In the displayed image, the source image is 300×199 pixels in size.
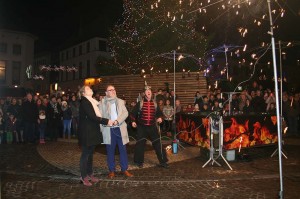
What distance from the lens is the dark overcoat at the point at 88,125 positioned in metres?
7.30

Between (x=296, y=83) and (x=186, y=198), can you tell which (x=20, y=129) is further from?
(x=296, y=83)

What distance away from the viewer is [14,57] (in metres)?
41.8

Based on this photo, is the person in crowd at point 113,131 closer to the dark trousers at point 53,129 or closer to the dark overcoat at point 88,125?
the dark overcoat at point 88,125

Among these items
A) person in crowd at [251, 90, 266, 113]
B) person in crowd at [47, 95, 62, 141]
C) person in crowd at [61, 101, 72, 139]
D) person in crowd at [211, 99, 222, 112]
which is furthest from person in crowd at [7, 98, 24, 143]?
person in crowd at [251, 90, 266, 113]

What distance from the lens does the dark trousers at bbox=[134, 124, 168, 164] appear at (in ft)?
29.9

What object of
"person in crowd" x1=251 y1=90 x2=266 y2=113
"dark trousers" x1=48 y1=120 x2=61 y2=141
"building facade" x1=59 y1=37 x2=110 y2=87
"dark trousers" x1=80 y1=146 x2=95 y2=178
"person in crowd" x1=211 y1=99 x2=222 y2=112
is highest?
"building facade" x1=59 y1=37 x2=110 y2=87

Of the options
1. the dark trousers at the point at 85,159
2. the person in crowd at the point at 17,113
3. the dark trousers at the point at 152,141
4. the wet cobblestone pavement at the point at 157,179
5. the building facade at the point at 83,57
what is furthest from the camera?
the building facade at the point at 83,57

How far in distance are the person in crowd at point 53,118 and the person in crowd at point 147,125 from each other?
20.6ft

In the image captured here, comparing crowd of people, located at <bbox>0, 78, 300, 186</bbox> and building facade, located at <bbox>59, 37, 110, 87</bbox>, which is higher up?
building facade, located at <bbox>59, 37, 110, 87</bbox>

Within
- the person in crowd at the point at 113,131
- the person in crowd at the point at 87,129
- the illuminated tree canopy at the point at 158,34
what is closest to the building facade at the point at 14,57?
the illuminated tree canopy at the point at 158,34

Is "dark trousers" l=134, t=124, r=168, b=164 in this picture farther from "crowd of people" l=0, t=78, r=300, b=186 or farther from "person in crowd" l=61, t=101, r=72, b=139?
"person in crowd" l=61, t=101, r=72, b=139

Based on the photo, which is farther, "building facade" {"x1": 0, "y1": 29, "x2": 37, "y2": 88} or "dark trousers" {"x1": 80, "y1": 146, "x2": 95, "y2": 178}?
"building facade" {"x1": 0, "y1": 29, "x2": 37, "y2": 88}

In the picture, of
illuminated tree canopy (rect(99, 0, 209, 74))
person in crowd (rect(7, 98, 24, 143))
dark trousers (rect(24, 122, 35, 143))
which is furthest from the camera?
illuminated tree canopy (rect(99, 0, 209, 74))

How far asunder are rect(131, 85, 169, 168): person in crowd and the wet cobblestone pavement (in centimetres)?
31
